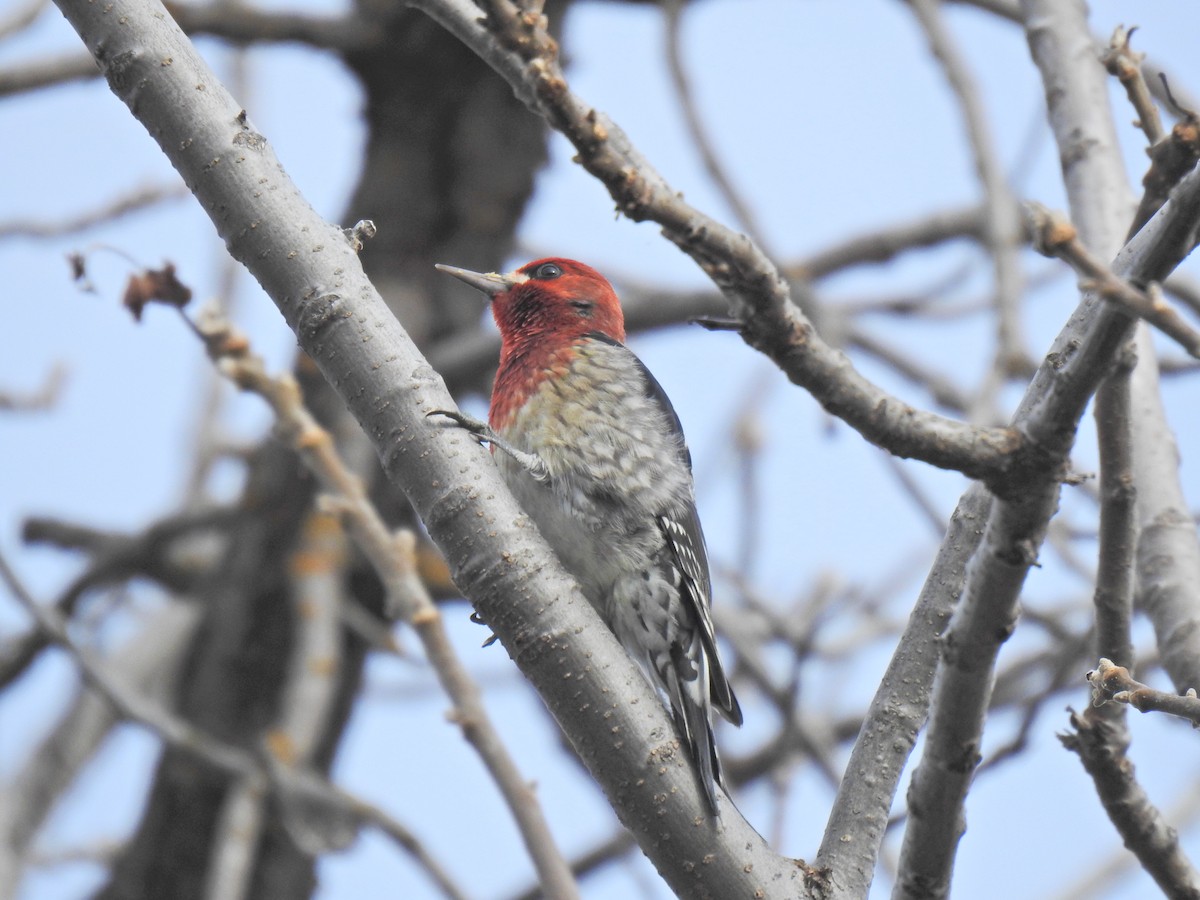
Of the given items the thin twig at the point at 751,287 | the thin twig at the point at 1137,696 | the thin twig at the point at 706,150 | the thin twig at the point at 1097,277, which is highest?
the thin twig at the point at 706,150

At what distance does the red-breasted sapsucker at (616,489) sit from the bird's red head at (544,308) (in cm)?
1

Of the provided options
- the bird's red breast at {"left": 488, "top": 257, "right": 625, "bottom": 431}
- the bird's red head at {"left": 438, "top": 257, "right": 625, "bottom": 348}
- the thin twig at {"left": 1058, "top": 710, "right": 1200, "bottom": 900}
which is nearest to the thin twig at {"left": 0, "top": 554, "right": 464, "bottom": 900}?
the bird's red breast at {"left": 488, "top": 257, "right": 625, "bottom": 431}

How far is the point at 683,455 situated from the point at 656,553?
1.44 ft

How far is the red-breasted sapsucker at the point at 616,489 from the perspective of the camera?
305 cm

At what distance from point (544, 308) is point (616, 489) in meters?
0.90

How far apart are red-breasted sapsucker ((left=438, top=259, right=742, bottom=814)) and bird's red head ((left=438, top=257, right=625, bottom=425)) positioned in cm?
1

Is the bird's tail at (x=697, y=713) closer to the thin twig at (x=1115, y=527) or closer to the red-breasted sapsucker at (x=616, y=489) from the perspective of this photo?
the red-breasted sapsucker at (x=616, y=489)

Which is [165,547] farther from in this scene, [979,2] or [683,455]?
[979,2]

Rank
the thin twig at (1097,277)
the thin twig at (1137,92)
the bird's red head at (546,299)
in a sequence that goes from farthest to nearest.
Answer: the bird's red head at (546,299), the thin twig at (1137,92), the thin twig at (1097,277)

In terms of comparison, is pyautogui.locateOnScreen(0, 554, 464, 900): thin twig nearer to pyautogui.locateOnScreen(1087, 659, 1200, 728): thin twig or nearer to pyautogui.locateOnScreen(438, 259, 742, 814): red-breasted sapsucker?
pyautogui.locateOnScreen(438, 259, 742, 814): red-breasted sapsucker

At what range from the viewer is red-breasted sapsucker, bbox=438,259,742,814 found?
305cm

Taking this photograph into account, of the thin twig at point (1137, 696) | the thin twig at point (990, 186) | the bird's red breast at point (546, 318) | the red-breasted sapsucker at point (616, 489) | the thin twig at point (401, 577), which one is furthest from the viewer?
the thin twig at point (990, 186)

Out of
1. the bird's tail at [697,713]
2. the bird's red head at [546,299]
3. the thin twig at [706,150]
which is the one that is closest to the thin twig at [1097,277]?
the bird's tail at [697,713]

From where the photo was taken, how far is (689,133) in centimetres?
499
